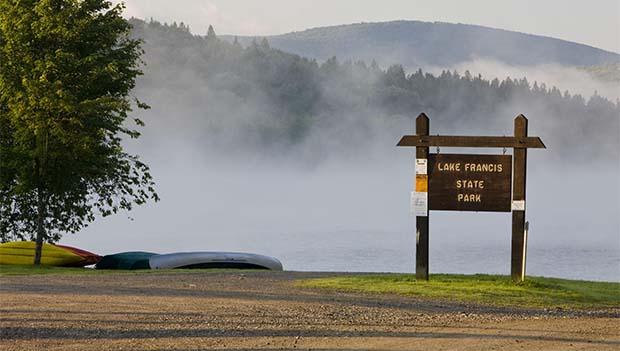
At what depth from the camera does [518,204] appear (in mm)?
24500

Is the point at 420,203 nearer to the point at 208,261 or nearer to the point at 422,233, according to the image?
the point at 422,233

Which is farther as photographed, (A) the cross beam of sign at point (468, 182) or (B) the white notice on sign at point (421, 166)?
(B) the white notice on sign at point (421, 166)

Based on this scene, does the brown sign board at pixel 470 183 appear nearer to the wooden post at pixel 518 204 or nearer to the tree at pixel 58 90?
the wooden post at pixel 518 204

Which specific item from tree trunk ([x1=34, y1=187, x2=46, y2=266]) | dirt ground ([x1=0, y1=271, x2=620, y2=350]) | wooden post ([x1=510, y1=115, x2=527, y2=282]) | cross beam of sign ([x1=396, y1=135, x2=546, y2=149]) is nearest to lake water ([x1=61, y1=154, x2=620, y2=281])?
tree trunk ([x1=34, y1=187, x2=46, y2=266])

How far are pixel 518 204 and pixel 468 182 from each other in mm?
1172

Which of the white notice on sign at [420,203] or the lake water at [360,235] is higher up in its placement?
the lake water at [360,235]

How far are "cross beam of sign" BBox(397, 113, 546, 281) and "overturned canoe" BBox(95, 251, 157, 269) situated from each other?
1552 cm

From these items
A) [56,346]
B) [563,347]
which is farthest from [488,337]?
[56,346]

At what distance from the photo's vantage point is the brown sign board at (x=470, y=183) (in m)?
24.8

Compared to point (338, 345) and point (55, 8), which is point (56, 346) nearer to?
point (338, 345)

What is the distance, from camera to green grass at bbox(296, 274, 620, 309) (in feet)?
72.3

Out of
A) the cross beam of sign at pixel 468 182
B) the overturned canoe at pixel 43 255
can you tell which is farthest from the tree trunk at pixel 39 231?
the cross beam of sign at pixel 468 182

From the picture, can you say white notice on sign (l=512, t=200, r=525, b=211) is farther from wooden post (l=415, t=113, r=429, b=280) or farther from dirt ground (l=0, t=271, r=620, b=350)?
dirt ground (l=0, t=271, r=620, b=350)

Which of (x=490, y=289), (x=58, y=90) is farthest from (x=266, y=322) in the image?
(x=58, y=90)
